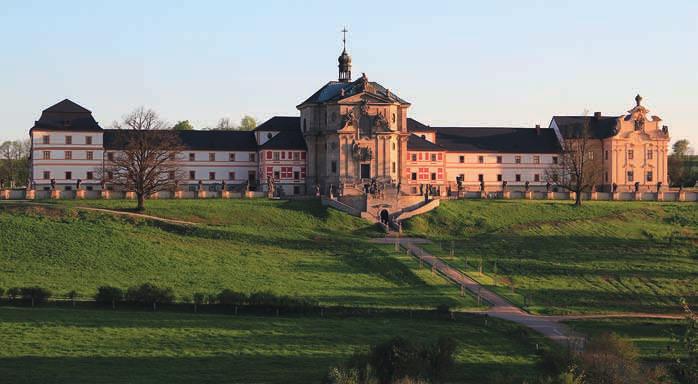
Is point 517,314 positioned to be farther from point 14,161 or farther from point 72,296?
point 14,161

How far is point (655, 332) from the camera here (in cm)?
6216

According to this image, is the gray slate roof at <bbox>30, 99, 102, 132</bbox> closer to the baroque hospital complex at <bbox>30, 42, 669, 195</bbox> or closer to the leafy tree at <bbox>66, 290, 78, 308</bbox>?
the baroque hospital complex at <bbox>30, 42, 669, 195</bbox>

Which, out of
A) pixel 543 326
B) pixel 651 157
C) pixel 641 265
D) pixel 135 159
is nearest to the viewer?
pixel 543 326

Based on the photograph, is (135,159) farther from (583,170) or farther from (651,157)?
(651,157)

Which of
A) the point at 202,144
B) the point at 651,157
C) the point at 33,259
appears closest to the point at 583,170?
the point at 651,157

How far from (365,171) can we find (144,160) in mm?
22300

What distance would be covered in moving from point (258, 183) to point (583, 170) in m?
32.2

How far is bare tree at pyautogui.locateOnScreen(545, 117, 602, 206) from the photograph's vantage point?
106m

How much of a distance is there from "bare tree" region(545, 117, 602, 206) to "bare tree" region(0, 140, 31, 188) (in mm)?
69393

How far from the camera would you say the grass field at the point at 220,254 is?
69.4 m

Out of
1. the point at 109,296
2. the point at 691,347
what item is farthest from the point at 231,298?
the point at 691,347

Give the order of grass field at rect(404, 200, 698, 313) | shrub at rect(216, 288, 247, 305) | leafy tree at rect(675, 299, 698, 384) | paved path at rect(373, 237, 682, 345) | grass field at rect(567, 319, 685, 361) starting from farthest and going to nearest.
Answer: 1. grass field at rect(404, 200, 698, 313)
2. shrub at rect(216, 288, 247, 305)
3. paved path at rect(373, 237, 682, 345)
4. grass field at rect(567, 319, 685, 361)
5. leafy tree at rect(675, 299, 698, 384)

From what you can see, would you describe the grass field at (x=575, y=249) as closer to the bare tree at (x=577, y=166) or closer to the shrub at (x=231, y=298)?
the bare tree at (x=577, y=166)

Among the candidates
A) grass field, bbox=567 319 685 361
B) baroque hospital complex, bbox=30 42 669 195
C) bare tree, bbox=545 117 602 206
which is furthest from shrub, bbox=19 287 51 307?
bare tree, bbox=545 117 602 206
